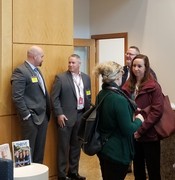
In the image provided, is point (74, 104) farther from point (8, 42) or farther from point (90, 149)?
point (90, 149)

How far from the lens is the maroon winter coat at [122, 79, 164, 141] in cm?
312

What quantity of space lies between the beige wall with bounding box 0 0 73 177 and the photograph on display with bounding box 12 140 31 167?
52cm

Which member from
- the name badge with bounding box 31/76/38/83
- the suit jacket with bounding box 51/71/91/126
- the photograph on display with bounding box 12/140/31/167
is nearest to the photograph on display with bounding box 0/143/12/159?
the photograph on display with bounding box 12/140/31/167

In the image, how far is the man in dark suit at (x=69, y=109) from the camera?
4.19 metres

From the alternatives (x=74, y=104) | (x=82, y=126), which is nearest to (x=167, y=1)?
(x=74, y=104)

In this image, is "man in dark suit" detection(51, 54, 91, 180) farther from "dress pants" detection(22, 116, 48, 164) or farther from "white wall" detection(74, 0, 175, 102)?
"white wall" detection(74, 0, 175, 102)

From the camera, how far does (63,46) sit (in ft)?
14.6

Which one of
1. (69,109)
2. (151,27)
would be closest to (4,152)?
(69,109)

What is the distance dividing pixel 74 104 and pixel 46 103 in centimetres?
38

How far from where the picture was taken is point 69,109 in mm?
4215

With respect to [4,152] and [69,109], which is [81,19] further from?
[4,152]

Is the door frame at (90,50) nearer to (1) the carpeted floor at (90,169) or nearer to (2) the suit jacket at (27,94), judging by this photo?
(1) the carpeted floor at (90,169)

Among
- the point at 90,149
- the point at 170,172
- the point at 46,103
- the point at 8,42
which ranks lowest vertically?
the point at 170,172

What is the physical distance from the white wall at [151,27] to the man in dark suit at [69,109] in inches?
58.1
